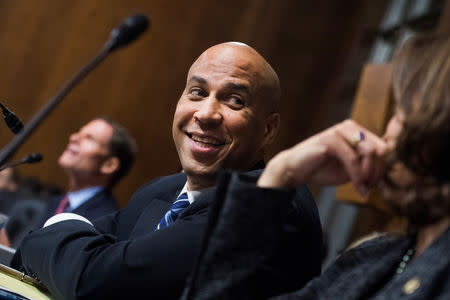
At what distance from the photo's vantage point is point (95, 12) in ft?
23.2

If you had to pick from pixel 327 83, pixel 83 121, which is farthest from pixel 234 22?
pixel 83 121

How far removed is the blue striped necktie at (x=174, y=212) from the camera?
1.78 meters

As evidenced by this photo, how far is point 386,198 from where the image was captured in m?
1.14

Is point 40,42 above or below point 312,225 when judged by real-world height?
above

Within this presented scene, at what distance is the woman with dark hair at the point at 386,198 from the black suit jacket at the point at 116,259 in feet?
0.41

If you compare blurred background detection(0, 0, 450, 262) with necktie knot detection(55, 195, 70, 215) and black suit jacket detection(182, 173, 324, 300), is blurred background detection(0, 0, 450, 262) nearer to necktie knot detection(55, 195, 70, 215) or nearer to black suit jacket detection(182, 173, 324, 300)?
necktie knot detection(55, 195, 70, 215)

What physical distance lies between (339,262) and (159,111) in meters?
6.19

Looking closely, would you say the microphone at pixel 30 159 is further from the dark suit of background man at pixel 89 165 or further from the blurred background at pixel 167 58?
the blurred background at pixel 167 58

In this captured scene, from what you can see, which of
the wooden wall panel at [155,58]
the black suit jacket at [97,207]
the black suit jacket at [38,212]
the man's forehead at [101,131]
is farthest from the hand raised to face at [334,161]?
the wooden wall panel at [155,58]

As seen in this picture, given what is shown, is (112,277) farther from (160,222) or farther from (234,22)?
(234,22)

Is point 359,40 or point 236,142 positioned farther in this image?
point 359,40

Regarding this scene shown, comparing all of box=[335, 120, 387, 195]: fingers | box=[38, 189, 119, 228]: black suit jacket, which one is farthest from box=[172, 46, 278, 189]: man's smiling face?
box=[38, 189, 119, 228]: black suit jacket

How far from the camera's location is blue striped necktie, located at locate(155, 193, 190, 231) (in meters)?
1.78

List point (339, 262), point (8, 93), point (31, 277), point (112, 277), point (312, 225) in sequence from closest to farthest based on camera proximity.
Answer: point (339, 262) < point (112, 277) < point (312, 225) < point (31, 277) < point (8, 93)
